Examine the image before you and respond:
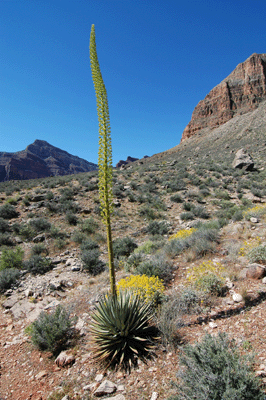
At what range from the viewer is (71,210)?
38.3ft

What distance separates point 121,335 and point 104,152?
2859 mm

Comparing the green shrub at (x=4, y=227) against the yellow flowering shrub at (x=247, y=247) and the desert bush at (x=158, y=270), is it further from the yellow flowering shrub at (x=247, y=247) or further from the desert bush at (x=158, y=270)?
the yellow flowering shrub at (x=247, y=247)

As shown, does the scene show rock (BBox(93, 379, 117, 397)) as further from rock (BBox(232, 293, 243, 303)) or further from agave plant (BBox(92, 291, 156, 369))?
rock (BBox(232, 293, 243, 303))

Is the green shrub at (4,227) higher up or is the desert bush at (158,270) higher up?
the green shrub at (4,227)

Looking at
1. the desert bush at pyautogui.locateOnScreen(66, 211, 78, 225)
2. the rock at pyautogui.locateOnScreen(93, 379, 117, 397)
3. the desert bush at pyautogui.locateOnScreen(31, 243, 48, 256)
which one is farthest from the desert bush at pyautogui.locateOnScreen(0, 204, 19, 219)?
the rock at pyautogui.locateOnScreen(93, 379, 117, 397)

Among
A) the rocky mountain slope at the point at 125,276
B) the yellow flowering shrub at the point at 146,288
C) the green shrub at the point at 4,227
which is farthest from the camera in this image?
the green shrub at the point at 4,227

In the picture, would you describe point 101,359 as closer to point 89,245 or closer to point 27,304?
point 27,304

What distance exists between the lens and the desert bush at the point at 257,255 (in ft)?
14.9

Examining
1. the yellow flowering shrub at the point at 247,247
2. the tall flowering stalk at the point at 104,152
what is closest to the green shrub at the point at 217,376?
the tall flowering stalk at the point at 104,152

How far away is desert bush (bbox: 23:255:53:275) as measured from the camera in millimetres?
6836

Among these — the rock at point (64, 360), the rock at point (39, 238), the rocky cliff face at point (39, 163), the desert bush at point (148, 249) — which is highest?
the rocky cliff face at point (39, 163)

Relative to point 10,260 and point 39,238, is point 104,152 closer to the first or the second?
point 10,260

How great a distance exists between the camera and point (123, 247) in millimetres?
8320

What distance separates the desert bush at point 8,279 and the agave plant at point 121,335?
14.2ft
